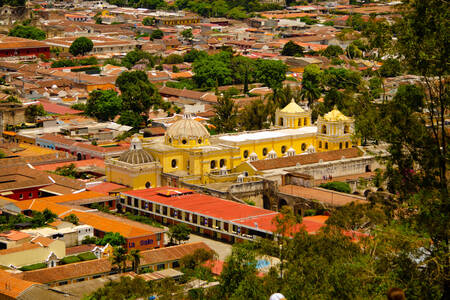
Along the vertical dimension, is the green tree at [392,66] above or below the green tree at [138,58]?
above

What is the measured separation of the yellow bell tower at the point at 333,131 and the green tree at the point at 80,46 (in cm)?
4395

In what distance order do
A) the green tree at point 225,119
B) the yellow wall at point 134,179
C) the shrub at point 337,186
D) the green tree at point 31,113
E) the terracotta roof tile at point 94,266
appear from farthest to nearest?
the green tree at point 31,113 → the green tree at point 225,119 → the yellow wall at point 134,179 → the shrub at point 337,186 → the terracotta roof tile at point 94,266

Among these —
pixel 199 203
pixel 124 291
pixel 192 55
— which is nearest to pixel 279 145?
pixel 199 203

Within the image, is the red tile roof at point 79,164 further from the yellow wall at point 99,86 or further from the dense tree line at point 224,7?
the dense tree line at point 224,7

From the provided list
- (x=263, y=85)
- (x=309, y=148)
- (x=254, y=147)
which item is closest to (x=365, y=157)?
(x=309, y=148)

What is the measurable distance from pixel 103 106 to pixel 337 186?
21315 millimetres

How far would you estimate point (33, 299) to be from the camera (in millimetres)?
25672

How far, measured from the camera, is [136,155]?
39.9 metres

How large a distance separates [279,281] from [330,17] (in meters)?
102

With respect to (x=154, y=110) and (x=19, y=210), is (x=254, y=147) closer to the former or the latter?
(x=19, y=210)

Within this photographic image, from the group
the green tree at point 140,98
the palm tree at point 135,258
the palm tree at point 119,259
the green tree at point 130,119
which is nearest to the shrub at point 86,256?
the palm tree at point 119,259

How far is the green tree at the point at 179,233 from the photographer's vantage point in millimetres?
32875

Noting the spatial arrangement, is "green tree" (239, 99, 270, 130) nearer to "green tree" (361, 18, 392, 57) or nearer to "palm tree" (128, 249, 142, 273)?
"palm tree" (128, 249, 142, 273)

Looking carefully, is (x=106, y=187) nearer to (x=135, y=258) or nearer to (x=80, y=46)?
(x=135, y=258)
